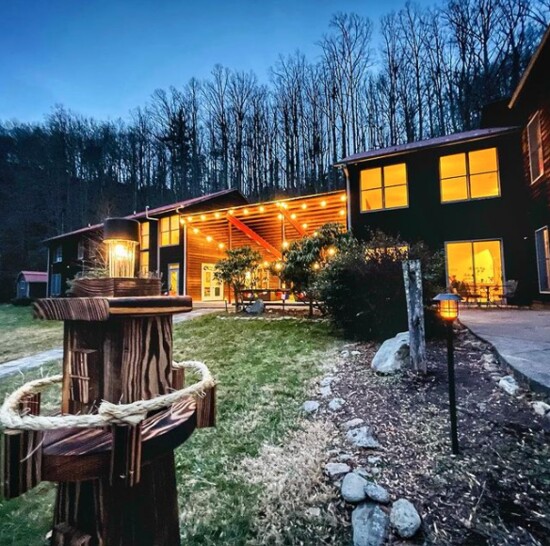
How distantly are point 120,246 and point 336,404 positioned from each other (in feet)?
8.53

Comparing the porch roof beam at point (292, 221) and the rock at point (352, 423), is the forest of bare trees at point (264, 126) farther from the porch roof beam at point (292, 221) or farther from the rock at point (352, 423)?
the rock at point (352, 423)

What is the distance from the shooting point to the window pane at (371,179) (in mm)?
10844

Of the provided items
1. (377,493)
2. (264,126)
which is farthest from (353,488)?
(264,126)

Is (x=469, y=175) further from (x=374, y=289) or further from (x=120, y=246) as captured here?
(x=120, y=246)

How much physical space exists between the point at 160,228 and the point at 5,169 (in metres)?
23.1

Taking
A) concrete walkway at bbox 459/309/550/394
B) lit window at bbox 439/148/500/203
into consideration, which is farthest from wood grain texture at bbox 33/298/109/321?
lit window at bbox 439/148/500/203

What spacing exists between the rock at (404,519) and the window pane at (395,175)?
1056 centimetres

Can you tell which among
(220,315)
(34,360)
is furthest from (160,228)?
(34,360)

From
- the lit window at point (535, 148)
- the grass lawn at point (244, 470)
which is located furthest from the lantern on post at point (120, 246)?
the lit window at point (535, 148)

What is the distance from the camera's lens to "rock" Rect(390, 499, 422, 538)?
160 centimetres

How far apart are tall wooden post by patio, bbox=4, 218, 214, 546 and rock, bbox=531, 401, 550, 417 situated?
275 centimetres

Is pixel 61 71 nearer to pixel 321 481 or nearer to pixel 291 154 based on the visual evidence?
pixel 291 154

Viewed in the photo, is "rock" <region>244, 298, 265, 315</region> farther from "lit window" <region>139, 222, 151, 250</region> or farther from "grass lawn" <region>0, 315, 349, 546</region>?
"lit window" <region>139, 222, 151, 250</region>

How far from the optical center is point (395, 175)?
1066cm
